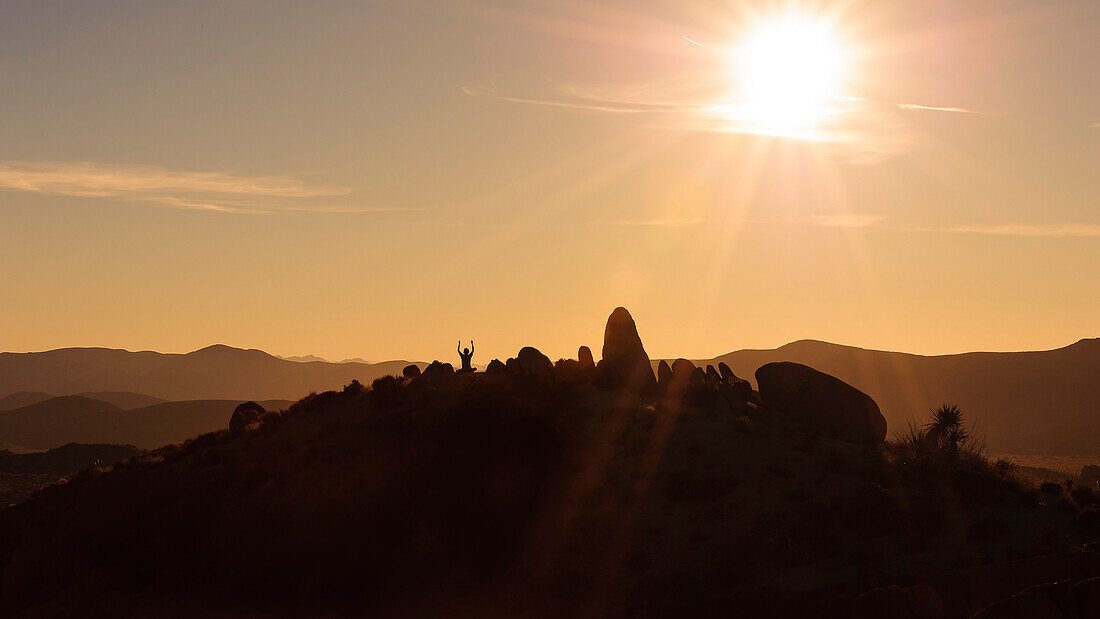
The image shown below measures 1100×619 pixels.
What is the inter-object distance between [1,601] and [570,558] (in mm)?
22168

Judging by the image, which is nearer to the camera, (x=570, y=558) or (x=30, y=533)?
(x=570, y=558)

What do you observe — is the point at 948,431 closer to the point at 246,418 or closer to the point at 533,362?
the point at 533,362

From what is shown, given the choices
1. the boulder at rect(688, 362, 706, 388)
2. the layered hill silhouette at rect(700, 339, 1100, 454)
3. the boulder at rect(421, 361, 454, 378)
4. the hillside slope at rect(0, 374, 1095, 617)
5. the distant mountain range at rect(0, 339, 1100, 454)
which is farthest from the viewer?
the distant mountain range at rect(0, 339, 1100, 454)

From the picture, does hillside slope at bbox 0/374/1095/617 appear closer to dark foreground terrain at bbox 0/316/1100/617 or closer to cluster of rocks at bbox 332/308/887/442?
dark foreground terrain at bbox 0/316/1100/617

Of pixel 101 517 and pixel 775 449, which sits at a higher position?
pixel 775 449

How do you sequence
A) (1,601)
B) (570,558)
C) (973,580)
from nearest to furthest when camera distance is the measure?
1. (973,580)
2. (570,558)
3. (1,601)

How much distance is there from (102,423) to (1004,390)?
161748 mm

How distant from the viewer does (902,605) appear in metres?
18.5

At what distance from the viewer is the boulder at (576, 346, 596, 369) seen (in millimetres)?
48969

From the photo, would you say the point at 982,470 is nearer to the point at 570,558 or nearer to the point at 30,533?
the point at 570,558

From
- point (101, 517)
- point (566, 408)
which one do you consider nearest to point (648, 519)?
point (566, 408)

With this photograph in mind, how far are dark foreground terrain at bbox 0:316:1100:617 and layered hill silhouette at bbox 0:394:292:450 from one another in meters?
106

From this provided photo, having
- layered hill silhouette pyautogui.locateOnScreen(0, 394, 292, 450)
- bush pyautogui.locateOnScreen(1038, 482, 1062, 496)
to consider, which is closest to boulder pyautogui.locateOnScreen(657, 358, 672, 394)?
bush pyautogui.locateOnScreen(1038, 482, 1062, 496)

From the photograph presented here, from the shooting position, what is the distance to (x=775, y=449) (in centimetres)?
3809
